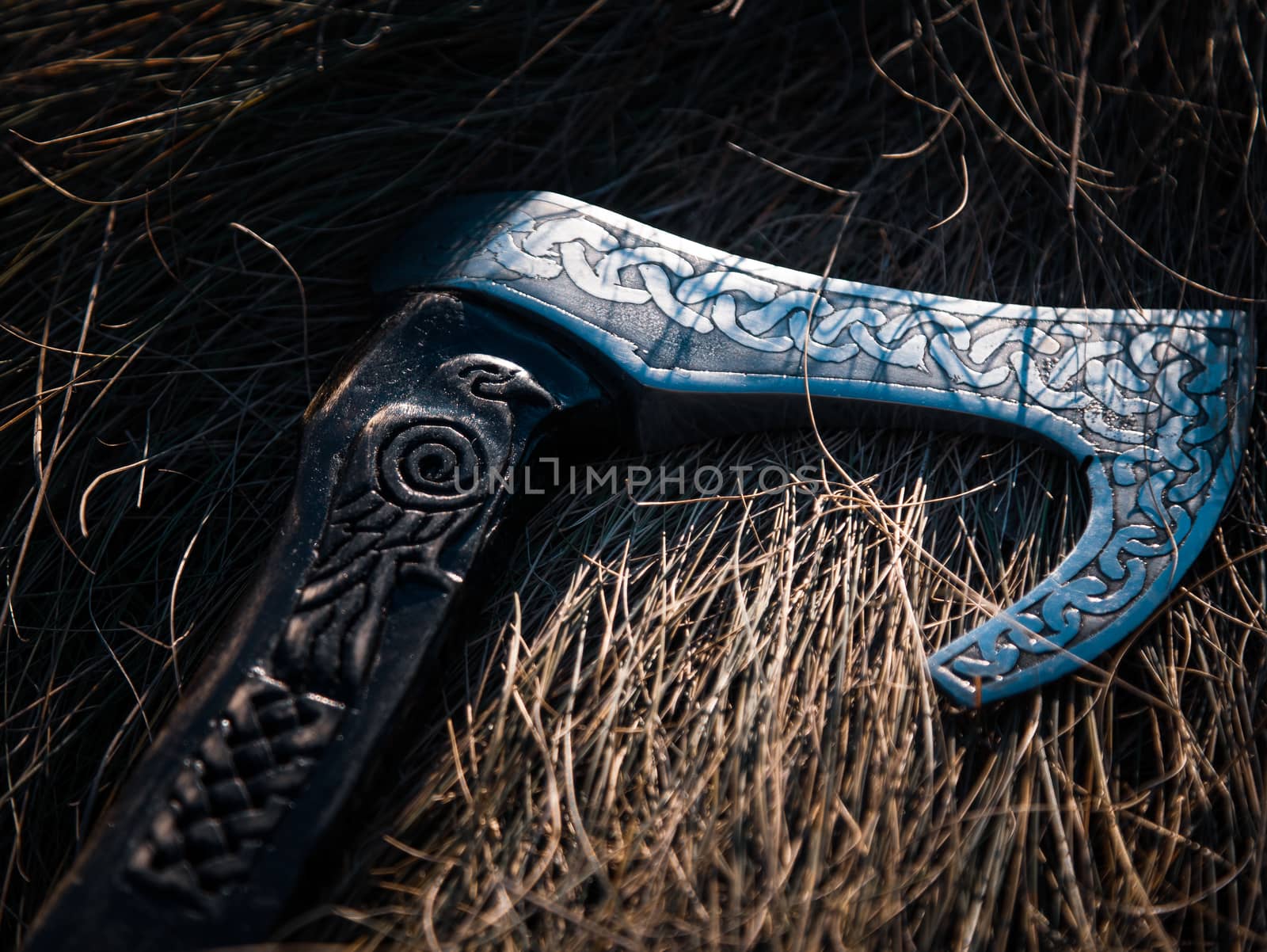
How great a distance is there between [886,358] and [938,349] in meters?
0.09

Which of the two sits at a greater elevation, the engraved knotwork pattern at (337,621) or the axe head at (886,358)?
the axe head at (886,358)

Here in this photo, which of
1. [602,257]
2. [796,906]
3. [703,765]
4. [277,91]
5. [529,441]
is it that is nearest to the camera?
[796,906]

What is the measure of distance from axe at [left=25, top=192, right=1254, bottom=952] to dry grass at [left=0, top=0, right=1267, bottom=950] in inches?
3.9

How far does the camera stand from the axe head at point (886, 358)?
1.39m

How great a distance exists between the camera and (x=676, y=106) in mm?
1848

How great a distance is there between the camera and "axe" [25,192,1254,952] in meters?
1.15

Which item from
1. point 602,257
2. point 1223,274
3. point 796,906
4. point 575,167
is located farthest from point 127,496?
point 1223,274

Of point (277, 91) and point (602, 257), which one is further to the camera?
point (277, 91)

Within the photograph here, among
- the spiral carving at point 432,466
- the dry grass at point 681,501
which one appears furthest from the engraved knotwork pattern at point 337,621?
the dry grass at point 681,501

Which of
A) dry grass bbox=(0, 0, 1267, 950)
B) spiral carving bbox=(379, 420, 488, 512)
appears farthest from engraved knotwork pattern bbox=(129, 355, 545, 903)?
dry grass bbox=(0, 0, 1267, 950)

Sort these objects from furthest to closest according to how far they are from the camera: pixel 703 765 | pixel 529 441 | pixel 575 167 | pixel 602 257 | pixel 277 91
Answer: pixel 575 167
pixel 277 91
pixel 602 257
pixel 529 441
pixel 703 765

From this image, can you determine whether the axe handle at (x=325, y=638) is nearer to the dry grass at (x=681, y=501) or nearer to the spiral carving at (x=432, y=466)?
the spiral carving at (x=432, y=466)

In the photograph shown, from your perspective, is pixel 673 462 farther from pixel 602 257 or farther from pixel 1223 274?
pixel 1223 274

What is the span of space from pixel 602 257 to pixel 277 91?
2.28 feet
